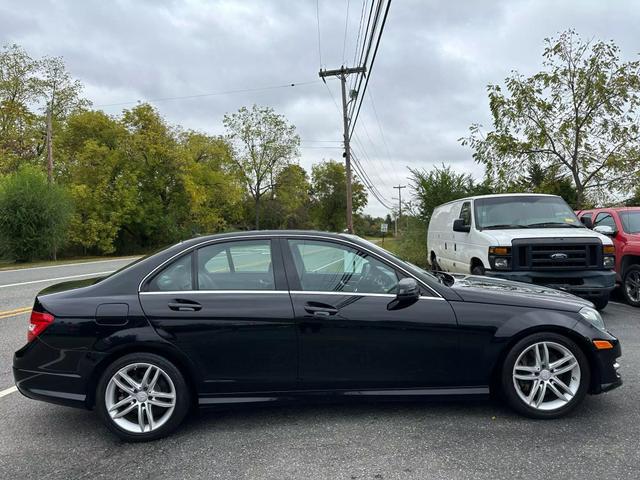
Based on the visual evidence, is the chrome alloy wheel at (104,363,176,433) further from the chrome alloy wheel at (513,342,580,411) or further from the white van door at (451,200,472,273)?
the white van door at (451,200,472,273)

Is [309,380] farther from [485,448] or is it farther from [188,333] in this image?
[485,448]

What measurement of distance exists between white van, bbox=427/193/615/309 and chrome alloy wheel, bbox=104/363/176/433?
499cm

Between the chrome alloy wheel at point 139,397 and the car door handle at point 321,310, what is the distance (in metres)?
1.16

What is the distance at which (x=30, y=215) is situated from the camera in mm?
24953

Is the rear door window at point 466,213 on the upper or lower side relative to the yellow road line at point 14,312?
upper

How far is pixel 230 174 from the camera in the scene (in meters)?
52.8

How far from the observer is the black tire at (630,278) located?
7.95 meters

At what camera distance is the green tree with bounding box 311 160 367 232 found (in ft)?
273

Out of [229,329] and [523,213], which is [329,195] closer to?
[523,213]

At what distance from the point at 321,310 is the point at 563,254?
474cm

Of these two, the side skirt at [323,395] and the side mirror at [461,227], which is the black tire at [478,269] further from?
the side skirt at [323,395]

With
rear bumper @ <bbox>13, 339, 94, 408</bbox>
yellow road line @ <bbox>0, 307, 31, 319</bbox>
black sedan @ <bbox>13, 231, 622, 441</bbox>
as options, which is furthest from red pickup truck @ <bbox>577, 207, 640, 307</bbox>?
yellow road line @ <bbox>0, 307, 31, 319</bbox>

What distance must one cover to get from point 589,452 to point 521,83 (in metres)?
13.3

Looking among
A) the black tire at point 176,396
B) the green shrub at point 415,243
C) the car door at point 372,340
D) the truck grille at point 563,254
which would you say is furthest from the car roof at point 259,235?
the green shrub at point 415,243
